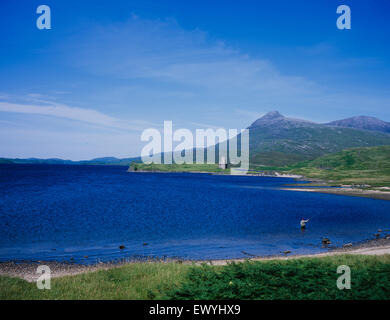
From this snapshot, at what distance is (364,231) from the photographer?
167 ft

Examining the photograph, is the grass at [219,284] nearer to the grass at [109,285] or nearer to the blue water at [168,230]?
the grass at [109,285]

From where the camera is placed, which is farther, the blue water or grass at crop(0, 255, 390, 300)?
the blue water

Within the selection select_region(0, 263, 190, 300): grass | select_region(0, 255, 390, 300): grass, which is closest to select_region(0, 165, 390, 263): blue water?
select_region(0, 263, 190, 300): grass

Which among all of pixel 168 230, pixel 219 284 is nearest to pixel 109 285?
pixel 219 284

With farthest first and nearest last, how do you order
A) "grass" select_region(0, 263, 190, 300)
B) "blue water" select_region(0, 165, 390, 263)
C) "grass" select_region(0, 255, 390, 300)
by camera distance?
"blue water" select_region(0, 165, 390, 263) < "grass" select_region(0, 263, 190, 300) < "grass" select_region(0, 255, 390, 300)

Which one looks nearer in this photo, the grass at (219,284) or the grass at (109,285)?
the grass at (219,284)

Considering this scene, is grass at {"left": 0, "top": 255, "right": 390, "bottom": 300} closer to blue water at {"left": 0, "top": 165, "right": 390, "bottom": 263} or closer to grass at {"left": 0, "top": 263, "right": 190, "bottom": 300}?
grass at {"left": 0, "top": 263, "right": 190, "bottom": 300}

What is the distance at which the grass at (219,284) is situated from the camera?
48.0 feet

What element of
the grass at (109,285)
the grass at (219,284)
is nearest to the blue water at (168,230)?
the grass at (109,285)

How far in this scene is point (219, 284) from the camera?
16.2 metres

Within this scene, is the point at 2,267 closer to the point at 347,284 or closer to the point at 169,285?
the point at 169,285

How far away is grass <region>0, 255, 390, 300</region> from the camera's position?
48.0 feet

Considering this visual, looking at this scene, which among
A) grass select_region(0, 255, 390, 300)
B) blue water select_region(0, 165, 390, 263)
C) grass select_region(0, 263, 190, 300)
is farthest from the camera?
blue water select_region(0, 165, 390, 263)
